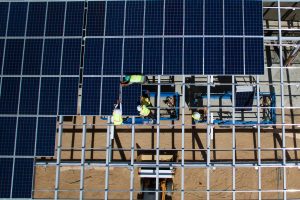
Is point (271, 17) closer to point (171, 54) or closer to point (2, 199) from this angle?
point (171, 54)

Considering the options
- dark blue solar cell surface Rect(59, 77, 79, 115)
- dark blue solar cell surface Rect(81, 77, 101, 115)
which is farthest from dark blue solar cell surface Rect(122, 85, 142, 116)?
dark blue solar cell surface Rect(59, 77, 79, 115)

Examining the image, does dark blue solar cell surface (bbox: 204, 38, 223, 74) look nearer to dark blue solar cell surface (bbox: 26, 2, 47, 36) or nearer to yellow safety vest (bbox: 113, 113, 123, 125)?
yellow safety vest (bbox: 113, 113, 123, 125)

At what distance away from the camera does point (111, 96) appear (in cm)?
1434

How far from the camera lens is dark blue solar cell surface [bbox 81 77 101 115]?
564 inches

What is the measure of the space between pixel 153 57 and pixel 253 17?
14.6 ft

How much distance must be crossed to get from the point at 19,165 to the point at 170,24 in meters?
8.45

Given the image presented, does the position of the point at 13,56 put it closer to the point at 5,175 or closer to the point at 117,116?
the point at 5,175

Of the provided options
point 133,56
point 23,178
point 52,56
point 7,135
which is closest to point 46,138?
point 7,135

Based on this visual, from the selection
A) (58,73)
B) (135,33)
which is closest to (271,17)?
(135,33)

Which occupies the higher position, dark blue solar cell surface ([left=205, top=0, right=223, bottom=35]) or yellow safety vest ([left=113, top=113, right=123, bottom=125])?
dark blue solar cell surface ([left=205, top=0, right=223, bottom=35])

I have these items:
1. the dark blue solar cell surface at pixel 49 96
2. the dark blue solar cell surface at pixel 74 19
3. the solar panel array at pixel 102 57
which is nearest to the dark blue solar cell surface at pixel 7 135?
the solar panel array at pixel 102 57

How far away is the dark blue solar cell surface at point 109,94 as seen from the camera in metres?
14.3

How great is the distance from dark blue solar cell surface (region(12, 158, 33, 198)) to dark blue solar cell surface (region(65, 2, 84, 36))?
5.57 m

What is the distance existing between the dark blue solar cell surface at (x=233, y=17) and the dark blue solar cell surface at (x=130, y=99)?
4.44 metres
